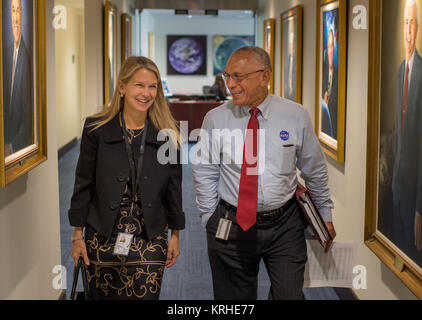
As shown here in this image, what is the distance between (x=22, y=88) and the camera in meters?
3.01

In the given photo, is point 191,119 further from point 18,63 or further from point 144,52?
point 18,63

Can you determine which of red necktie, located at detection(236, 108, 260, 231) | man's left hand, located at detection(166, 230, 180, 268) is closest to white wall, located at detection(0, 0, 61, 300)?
man's left hand, located at detection(166, 230, 180, 268)

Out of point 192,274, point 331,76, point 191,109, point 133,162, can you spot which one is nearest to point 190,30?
point 191,109

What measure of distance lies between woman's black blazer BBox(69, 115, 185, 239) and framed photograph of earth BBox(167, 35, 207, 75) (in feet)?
61.3

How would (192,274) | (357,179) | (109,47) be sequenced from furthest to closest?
(109,47) → (192,274) → (357,179)

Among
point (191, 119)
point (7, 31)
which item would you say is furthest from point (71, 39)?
point (7, 31)

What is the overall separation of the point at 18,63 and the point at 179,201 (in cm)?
107

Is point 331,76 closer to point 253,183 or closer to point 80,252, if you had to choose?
point 253,183

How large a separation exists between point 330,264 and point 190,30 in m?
18.9

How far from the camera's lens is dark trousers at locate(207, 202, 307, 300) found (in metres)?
2.73

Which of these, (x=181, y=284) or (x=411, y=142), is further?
(x=181, y=284)

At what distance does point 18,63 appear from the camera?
9.55ft

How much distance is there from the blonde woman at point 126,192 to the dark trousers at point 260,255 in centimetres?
29

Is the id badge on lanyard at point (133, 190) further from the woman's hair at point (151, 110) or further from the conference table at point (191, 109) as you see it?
the conference table at point (191, 109)
